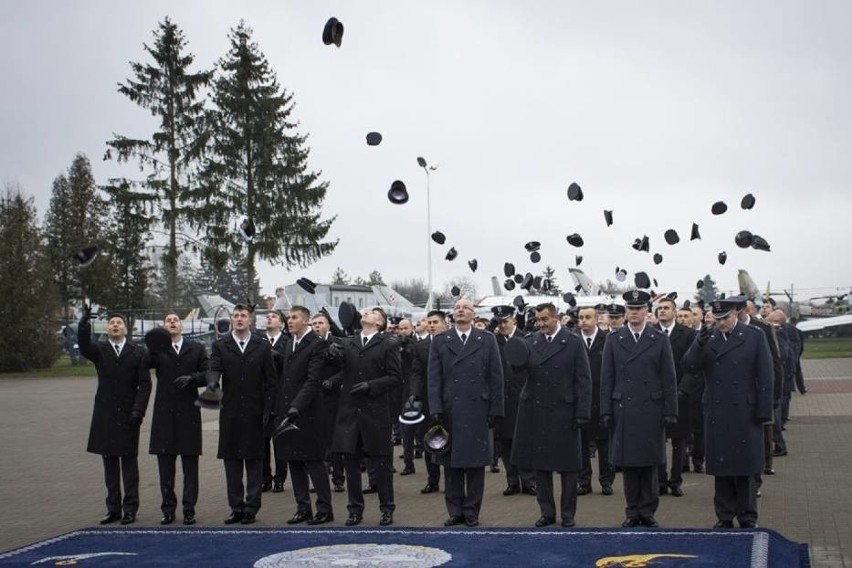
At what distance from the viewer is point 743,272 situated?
126ft

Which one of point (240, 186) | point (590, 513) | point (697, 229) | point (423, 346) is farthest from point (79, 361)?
point (590, 513)

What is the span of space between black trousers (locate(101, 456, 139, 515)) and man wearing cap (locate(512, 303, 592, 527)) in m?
3.86

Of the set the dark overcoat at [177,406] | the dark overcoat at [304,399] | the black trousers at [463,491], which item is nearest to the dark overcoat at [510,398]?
the black trousers at [463,491]

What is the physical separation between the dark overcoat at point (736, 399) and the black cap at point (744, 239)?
939 cm

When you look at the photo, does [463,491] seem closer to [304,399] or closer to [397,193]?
[304,399]

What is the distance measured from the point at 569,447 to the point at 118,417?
4.52 meters

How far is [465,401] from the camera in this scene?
10.8 m

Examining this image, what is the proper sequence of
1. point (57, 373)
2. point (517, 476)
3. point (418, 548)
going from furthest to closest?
point (57, 373)
point (517, 476)
point (418, 548)

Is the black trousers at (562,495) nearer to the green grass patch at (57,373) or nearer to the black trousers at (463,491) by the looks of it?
the black trousers at (463,491)

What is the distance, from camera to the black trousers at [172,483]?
1127cm

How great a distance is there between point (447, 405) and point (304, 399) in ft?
4.54

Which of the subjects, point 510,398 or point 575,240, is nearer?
point 510,398

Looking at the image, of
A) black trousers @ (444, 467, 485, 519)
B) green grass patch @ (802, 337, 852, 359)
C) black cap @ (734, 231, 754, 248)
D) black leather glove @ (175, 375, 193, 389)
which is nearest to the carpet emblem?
black trousers @ (444, 467, 485, 519)

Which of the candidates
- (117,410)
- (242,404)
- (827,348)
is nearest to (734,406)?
(242,404)
